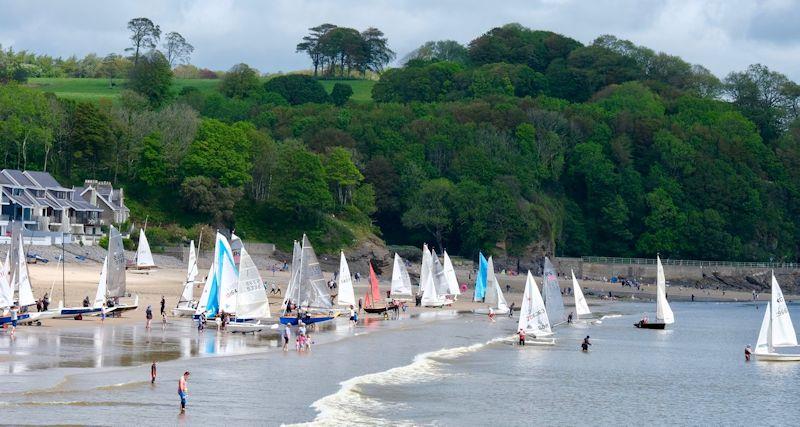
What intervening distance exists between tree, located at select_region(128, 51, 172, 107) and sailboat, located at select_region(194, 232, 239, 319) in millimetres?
85989

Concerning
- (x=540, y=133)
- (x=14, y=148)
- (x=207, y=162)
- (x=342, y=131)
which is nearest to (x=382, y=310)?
(x=207, y=162)

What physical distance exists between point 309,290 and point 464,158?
69087 millimetres

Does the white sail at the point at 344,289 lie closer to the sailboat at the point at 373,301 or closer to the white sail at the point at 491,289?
the sailboat at the point at 373,301

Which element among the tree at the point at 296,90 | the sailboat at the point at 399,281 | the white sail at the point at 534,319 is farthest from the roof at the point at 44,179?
the tree at the point at 296,90

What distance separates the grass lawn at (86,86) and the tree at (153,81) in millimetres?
10593

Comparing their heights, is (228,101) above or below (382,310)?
above

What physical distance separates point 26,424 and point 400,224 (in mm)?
98480

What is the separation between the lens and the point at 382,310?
7400 centimetres

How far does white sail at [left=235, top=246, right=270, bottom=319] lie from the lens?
2270 inches

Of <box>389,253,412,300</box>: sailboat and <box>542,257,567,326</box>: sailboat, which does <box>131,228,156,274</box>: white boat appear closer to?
<box>389,253,412,300</box>: sailboat

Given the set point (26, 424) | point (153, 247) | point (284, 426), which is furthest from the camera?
point (153, 247)

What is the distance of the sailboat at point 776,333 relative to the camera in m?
57.5

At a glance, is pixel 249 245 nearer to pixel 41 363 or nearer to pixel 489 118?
pixel 489 118

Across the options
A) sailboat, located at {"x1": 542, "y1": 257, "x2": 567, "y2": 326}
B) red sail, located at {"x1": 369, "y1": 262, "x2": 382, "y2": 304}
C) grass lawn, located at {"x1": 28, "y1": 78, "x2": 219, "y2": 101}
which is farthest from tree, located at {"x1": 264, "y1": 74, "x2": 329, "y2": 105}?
sailboat, located at {"x1": 542, "y1": 257, "x2": 567, "y2": 326}
